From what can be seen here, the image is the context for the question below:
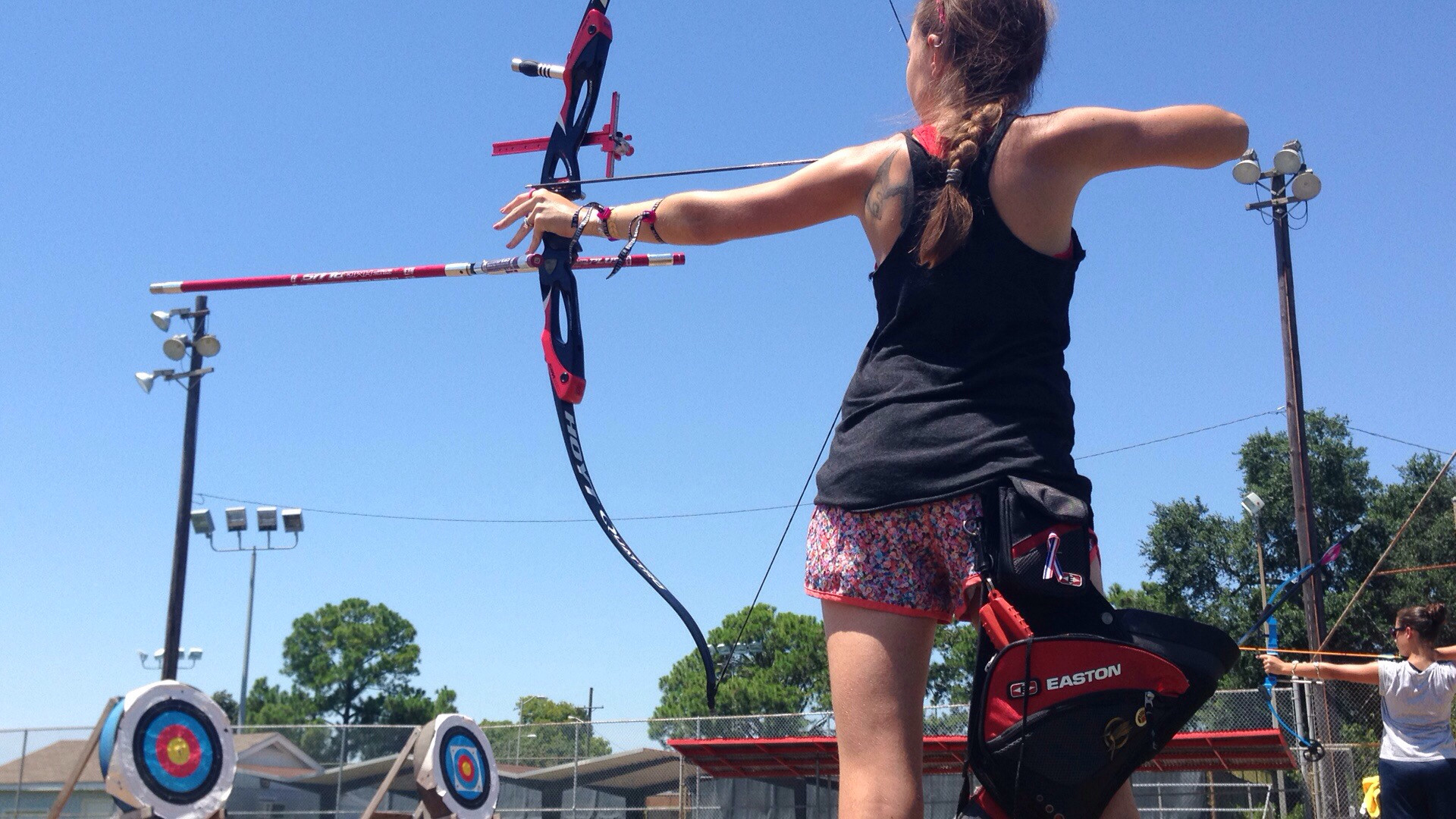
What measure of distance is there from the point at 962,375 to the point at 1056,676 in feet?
1.34

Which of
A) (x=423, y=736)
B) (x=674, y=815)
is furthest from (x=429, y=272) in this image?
(x=674, y=815)

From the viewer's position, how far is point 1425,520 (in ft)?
97.1

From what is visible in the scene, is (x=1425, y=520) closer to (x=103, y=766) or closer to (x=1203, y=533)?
(x=1203, y=533)

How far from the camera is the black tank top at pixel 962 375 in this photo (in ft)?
5.42

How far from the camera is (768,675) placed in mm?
51531

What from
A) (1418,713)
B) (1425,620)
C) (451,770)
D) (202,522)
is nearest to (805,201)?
(1418,713)

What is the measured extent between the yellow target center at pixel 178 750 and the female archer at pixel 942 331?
641 cm

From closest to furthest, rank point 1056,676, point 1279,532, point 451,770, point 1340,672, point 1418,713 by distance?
1. point 1056,676
2. point 1418,713
3. point 1340,672
4. point 451,770
5. point 1279,532

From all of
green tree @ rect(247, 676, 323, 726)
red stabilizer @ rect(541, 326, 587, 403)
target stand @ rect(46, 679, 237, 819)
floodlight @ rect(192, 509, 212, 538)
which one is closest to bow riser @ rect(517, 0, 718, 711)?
red stabilizer @ rect(541, 326, 587, 403)

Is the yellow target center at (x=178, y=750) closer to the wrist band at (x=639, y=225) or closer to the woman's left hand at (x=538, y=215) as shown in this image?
the woman's left hand at (x=538, y=215)

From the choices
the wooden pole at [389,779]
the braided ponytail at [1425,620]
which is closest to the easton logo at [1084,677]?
the braided ponytail at [1425,620]

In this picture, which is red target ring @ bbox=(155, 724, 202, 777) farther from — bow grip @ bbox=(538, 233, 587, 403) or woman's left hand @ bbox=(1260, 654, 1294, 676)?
woman's left hand @ bbox=(1260, 654, 1294, 676)

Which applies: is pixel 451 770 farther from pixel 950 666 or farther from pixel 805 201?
pixel 950 666

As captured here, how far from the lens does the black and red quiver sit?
156cm
